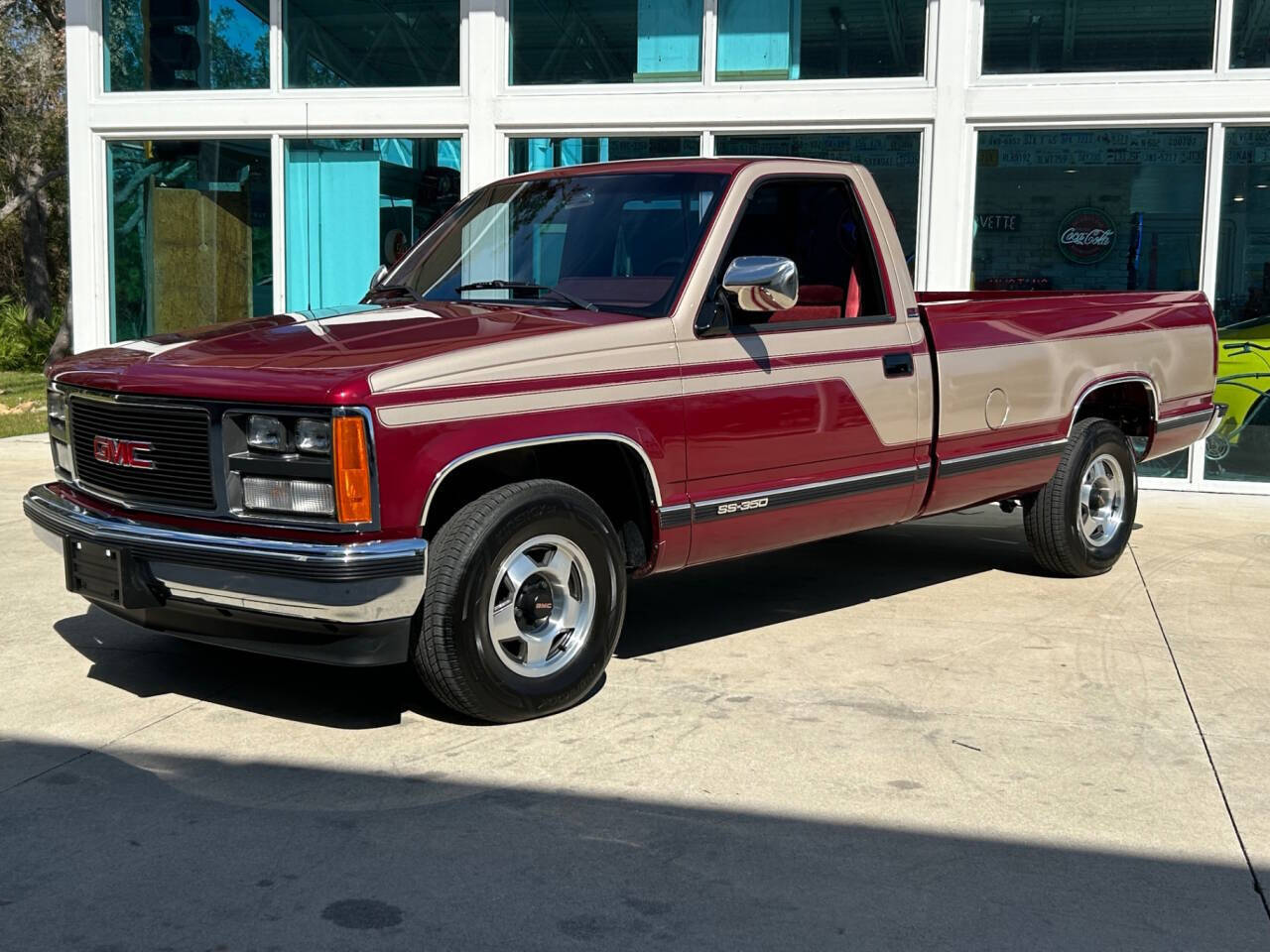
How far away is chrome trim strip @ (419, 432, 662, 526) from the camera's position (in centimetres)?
447

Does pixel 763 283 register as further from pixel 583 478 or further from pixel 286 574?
pixel 286 574

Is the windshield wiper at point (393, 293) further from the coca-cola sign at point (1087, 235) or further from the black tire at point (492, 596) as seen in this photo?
the coca-cola sign at point (1087, 235)

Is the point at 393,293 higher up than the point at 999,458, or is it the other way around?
the point at 393,293

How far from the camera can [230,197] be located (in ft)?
39.9

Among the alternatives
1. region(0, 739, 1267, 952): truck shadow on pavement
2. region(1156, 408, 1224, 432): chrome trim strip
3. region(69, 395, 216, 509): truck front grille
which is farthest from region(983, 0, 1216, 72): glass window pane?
region(0, 739, 1267, 952): truck shadow on pavement

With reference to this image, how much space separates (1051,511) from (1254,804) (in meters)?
3.11

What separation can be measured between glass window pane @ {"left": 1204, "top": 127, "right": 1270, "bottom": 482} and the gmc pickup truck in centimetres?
383

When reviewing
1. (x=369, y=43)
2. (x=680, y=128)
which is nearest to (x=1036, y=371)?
(x=680, y=128)

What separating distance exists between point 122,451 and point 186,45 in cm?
833

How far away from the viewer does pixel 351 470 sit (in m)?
4.30

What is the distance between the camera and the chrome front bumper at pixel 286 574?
168 inches

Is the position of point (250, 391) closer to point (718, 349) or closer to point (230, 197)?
point (718, 349)

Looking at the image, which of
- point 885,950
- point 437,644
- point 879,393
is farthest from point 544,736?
point 879,393

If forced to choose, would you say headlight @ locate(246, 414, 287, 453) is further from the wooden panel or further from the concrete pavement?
the wooden panel
